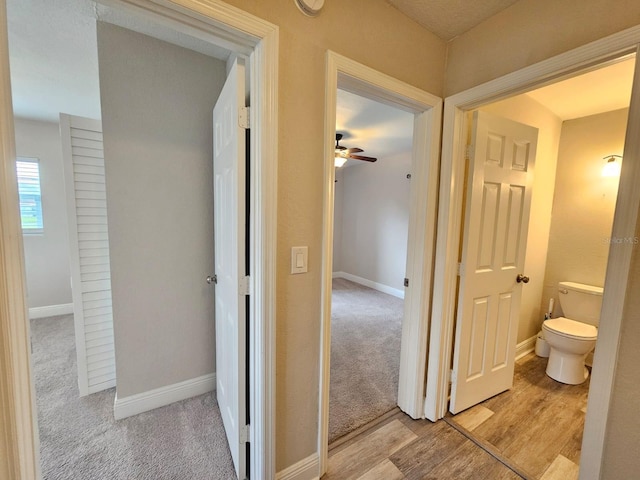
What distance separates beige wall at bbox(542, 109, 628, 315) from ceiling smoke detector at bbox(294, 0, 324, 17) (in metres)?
2.74

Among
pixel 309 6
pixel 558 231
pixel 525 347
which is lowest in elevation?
pixel 525 347

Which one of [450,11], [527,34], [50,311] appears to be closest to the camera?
[527,34]

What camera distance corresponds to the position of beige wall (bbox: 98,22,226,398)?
5.30ft

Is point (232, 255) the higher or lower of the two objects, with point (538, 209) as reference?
lower

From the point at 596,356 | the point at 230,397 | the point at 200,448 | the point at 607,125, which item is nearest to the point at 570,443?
the point at 596,356

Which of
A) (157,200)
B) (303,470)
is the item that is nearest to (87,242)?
(157,200)

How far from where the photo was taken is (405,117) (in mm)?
2758

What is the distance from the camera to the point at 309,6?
3.63 feet

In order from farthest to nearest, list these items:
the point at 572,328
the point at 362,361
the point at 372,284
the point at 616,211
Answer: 1. the point at 372,284
2. the point at 362,361
3. the point at 572,328
4. the point at 616,211

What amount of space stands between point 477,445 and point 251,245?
1.79 m

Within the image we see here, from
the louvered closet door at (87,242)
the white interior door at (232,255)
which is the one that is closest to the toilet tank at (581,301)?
the white interior door at (232,255)

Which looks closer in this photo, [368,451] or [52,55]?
[368,451]

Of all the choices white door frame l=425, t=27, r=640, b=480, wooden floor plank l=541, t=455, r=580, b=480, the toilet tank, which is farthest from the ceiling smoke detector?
the toilet tank

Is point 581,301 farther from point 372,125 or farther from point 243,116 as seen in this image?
point 243,116
